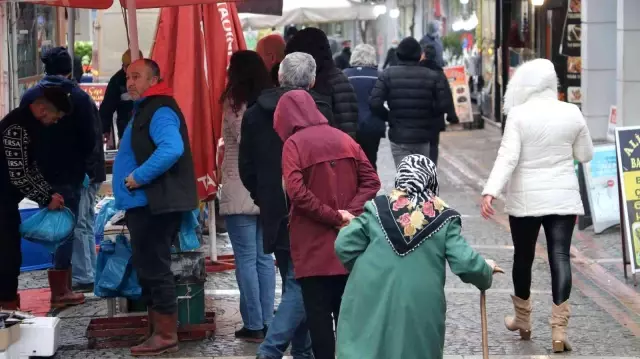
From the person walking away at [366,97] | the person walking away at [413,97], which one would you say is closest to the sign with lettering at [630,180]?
the person walking away at [413,97]

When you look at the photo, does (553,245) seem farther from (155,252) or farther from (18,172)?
(18,172)

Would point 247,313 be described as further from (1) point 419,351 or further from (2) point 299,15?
(2) point 299,15

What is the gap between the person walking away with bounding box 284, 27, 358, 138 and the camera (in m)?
8.42

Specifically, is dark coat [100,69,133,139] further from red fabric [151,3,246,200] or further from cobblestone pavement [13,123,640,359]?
red fabric [151,3,246,200]

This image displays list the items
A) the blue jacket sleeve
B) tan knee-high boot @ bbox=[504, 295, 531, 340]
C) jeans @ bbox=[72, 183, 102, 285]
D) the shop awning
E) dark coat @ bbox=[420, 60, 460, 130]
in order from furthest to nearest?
1. the shop awning
2. dark coat @ bbox=[420, 60, 460, 130]
3. jeans @ bbox=[72, 183, 102, 285]
4. tan knee-high boot @ bbox=[504, 295, 531, 340]
5. the blue jacket sleeve

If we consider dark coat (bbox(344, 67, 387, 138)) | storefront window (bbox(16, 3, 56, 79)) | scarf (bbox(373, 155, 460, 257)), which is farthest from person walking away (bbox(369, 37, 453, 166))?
scarf (bbox(373, 155, 460, 257))

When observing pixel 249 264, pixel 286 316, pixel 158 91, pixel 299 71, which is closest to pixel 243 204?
pixel 249 264

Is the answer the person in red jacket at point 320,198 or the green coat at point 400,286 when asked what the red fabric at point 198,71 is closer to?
the person in red jacket at point 320,198

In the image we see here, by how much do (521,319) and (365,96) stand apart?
589 cm

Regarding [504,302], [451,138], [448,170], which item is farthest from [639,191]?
[451,138]

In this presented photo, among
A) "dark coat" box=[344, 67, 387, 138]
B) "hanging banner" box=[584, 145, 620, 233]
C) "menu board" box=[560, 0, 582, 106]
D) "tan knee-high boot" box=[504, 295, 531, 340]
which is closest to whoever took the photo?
"tan knee-high boot" box=[504, 295, 531, 340]

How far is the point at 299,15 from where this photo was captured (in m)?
21.2

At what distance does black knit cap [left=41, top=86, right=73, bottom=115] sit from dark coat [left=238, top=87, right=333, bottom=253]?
177 centimetres

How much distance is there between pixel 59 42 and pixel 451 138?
7897 millimetres
